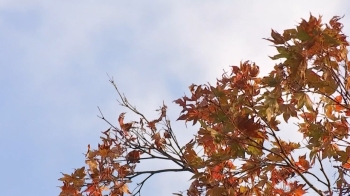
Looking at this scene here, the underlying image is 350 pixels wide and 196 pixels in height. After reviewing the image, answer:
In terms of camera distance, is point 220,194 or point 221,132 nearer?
point 221,132

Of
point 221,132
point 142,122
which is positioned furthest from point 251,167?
point 142,122

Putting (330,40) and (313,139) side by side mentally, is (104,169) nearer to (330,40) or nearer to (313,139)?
(313,139)

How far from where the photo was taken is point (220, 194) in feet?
11.7

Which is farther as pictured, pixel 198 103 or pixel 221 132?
pixel 198 103

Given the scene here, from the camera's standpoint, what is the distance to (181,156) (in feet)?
12.5

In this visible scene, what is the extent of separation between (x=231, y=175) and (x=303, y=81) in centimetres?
97

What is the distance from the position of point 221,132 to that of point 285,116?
440 mm

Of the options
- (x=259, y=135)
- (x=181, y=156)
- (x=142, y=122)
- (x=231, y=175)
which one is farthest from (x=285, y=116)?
(x=142, y=122)

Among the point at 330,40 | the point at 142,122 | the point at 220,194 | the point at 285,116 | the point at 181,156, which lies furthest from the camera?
the point at 142,122

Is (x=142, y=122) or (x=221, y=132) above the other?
(x=142, y=122)

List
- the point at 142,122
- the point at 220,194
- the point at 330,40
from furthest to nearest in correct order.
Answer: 1. the point at 142,122
2. the point at 220,194
3. the point at 330,40

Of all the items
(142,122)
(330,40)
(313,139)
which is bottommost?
(313,139)

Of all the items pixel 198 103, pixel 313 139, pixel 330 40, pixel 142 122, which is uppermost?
pixel 142 122

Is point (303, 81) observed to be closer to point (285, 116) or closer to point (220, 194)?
point (285, 116)
